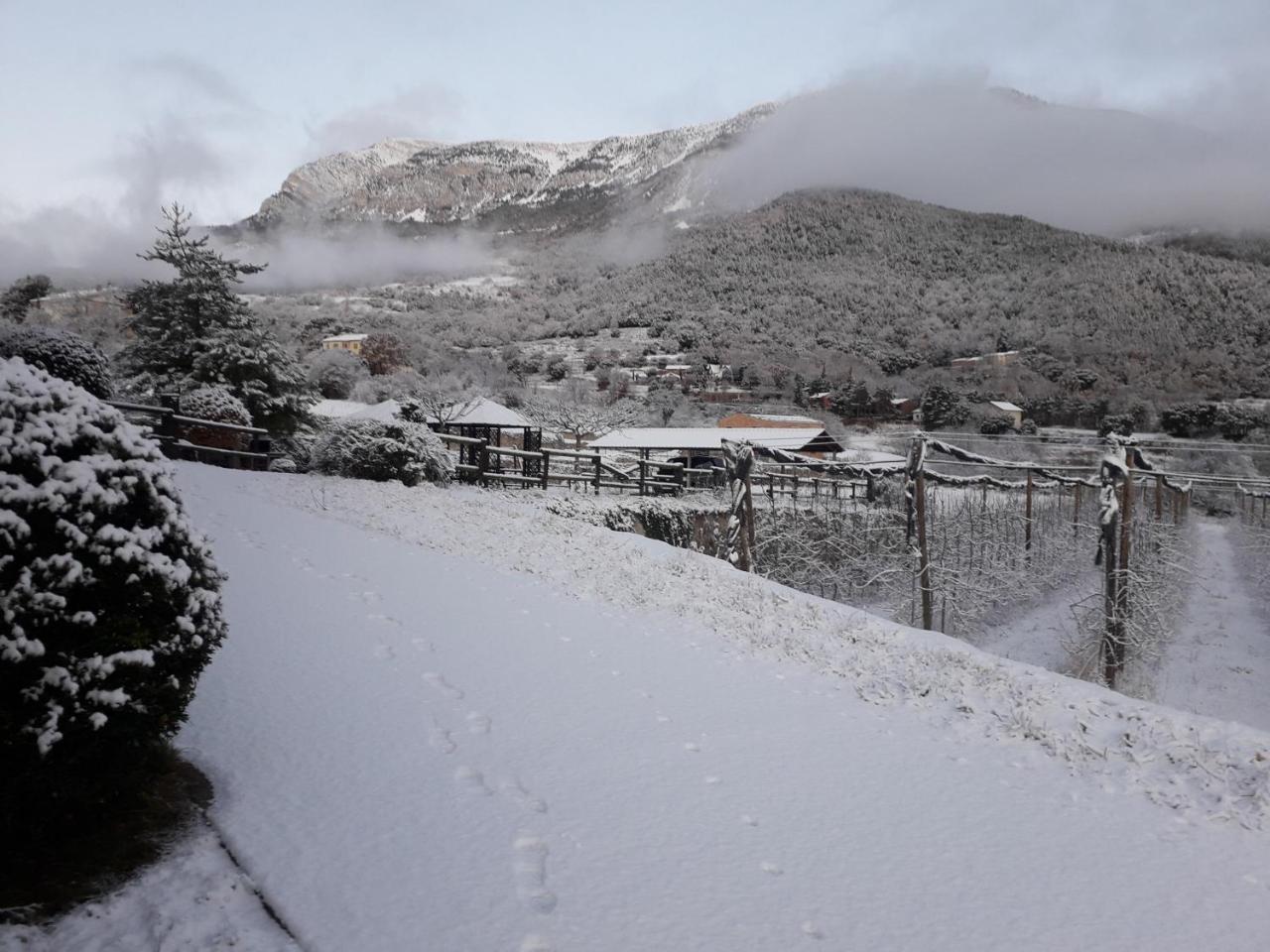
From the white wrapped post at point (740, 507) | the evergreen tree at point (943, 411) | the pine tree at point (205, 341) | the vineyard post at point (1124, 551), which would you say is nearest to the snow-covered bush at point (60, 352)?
the pine tree at point (205, 341)

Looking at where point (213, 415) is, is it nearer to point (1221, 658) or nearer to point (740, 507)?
point (740, 507)

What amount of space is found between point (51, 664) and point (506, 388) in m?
65.7

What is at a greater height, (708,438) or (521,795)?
(521,795)

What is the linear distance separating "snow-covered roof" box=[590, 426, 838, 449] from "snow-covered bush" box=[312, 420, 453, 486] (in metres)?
19.9

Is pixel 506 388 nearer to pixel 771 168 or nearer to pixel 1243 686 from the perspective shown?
pixel 1243 686

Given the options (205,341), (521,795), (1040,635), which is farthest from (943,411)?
(521,795)

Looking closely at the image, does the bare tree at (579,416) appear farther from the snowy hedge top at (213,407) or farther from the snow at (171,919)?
the snow at (171,919)

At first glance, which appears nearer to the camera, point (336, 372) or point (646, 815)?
point (646, 815)

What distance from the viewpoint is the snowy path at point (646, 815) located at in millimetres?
2697

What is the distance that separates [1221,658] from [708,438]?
81.2 ft

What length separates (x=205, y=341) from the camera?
20.1m

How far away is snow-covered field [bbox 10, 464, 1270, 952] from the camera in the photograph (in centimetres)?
274

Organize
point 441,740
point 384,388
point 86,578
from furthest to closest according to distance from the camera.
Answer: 1. point 384,388
2. point 441,740
3. point 86,578

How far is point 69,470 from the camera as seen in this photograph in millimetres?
2566
